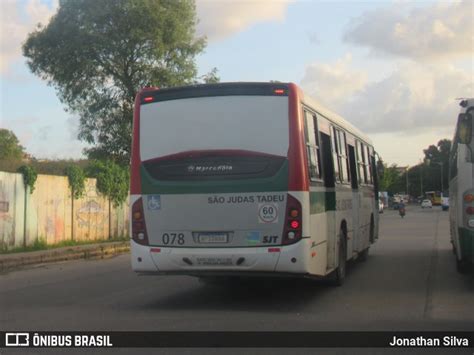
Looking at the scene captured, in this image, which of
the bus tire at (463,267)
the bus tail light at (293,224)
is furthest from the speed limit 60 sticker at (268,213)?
the bus tire at (463,267)

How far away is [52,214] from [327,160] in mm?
13888

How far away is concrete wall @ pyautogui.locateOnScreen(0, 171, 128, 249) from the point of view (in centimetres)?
2061

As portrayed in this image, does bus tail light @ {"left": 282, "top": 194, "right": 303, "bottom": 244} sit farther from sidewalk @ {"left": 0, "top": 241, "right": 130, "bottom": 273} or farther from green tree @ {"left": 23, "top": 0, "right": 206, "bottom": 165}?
green tree @ {"left": 23, "top": 0, "right": 206, "bottom": 165}

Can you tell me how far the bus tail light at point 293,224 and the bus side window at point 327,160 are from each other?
5.38 feet

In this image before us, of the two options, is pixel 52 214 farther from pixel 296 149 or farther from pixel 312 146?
pixel 296 149

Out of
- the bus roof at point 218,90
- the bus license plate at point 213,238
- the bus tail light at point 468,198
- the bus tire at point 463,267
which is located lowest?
the bus tire at point 463,267

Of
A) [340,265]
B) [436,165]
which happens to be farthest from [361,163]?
[436,165]

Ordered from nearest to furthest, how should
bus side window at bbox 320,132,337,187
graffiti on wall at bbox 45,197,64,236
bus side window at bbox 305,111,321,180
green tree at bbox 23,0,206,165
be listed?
bus side window at bbox 305,111,321,180, bus side window at bbox 320,132,337,187, graffiti on wall at bbox 45,197,64,236, green tree at bbox 23,0,206,165

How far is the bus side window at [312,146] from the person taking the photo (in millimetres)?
10273

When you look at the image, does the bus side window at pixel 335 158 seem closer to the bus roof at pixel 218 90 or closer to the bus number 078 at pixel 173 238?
the bus roof at pixel 218 90

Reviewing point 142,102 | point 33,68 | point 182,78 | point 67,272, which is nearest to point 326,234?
point 142,102

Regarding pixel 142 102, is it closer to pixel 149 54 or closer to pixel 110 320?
pixel 110 320

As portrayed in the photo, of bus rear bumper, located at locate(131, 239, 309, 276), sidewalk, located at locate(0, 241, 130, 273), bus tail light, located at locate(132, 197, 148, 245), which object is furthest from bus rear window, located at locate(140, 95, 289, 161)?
sidewalk, located at locate(0, 241, 130, 273)

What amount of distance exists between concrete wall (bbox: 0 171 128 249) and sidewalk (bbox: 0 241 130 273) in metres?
1.16
